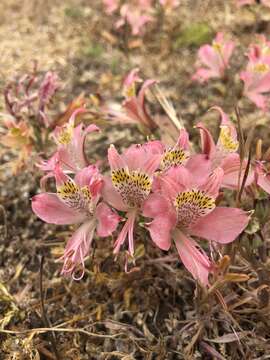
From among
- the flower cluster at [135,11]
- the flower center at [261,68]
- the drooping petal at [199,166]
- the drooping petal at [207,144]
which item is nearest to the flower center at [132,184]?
the drooping petal at [199,166]

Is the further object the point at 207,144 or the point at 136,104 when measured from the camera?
the point at 136,104

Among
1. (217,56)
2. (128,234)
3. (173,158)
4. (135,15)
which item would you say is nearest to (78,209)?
(128,234)

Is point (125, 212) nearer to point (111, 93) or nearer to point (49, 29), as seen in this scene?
point (111, 93)

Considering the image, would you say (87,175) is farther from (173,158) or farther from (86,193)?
(173,158)

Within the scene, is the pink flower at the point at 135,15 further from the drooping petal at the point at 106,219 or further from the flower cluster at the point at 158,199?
the drooping petal at the point at 106,219

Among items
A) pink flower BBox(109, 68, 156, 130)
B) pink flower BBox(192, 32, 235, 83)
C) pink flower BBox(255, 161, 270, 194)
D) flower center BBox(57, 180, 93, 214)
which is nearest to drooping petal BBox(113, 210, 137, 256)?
flower center BBox(57, 180, 93, 214)

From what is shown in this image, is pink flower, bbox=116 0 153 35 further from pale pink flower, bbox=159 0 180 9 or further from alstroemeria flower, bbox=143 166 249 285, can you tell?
alstroemeria flower, bbox=143 166 249 285
